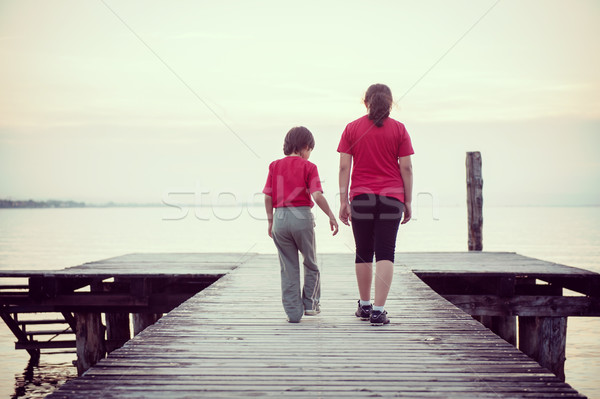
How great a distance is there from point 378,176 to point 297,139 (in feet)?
2.88

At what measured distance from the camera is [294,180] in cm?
543

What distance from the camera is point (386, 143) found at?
16.9 feet

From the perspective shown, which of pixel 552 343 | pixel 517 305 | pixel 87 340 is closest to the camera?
pixel 517 305

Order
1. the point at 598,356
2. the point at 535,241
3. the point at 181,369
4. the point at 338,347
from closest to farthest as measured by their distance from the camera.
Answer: the point at 181,369 < the point at 338,347 < the point at 598,356 < the point at 535,241

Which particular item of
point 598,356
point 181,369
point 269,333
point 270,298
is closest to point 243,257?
point 270,298

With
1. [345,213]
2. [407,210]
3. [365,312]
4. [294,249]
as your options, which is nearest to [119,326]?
[294,249]

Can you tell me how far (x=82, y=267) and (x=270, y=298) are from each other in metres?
5.09

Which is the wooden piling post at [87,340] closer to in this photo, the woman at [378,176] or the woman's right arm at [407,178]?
the woman at [378,176]

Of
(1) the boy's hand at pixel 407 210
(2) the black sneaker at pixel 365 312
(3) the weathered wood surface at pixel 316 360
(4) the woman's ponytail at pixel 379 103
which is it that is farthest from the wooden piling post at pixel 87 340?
(4) the woman's ponytail at pixel 379 103

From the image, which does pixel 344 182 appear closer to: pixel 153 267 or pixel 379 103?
pixel 379 103

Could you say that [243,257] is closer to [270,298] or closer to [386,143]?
[270,298]

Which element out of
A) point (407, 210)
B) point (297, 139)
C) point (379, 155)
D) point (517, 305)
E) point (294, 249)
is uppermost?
point (297, 139)

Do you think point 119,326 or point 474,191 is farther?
point 474,191

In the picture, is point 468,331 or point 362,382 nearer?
point 362,382
